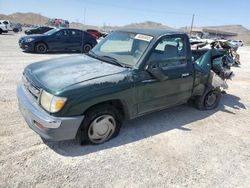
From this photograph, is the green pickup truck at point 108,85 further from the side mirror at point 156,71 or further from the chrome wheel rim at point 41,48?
the chrome wheel rim at point 41,48

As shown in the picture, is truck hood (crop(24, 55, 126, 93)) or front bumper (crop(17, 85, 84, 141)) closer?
front bumper (crop(17, 85, 84, 141))

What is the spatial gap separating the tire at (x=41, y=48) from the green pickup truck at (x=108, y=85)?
9.19 metres

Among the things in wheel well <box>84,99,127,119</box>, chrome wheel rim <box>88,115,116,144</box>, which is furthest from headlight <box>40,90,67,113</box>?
chrome wheel rim <box>88,115,116,144</box>

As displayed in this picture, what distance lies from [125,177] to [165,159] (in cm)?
75

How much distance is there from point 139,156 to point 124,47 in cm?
202

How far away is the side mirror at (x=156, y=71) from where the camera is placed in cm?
402

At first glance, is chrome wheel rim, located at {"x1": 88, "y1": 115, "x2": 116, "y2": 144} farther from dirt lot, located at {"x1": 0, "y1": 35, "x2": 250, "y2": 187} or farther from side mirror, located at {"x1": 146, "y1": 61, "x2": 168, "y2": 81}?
side mirror, located at {"x1": 146, "y1": 61, "x2": 168, "y2": 81}

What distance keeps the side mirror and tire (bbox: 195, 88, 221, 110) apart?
1.67 metres

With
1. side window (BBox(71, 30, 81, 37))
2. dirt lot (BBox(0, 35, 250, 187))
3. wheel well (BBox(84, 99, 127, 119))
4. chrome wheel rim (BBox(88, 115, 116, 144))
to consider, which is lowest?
dirt lot (BBox(0, 35, 250, 187))

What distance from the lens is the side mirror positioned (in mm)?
4016

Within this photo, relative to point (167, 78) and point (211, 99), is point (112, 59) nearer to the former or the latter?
point (167, 78)

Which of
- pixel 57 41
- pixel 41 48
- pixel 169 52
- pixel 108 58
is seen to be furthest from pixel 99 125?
pixel 57 41

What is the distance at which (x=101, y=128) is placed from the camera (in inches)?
148

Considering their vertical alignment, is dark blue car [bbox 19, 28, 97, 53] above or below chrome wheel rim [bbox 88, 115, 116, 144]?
above
